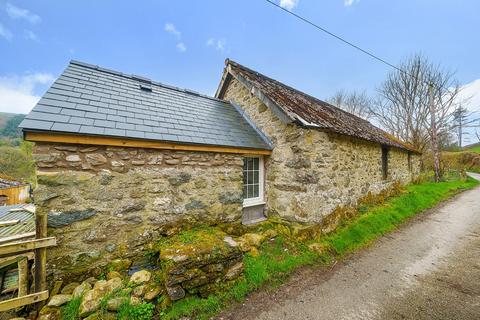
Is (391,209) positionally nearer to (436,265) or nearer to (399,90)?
(436,265)

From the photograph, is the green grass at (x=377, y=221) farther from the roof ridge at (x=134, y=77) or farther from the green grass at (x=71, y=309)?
the roof ridge at (x=134, y=77)

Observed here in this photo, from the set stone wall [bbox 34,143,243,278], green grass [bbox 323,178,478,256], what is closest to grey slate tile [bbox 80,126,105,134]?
stone wall [bbox 34,143,243,278]

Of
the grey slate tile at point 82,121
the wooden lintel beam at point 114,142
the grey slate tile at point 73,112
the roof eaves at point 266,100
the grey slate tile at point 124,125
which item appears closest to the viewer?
the wooden lintel beam at point 114,142

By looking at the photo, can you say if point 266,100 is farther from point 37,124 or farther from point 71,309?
point 71,309

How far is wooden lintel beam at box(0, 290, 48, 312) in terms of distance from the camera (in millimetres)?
2443

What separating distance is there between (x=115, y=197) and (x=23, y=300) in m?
1.66

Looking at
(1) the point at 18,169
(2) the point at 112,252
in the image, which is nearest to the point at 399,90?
(2) the point at 112,252

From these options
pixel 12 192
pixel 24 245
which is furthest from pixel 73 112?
pixel 12 192

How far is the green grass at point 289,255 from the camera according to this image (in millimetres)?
2842

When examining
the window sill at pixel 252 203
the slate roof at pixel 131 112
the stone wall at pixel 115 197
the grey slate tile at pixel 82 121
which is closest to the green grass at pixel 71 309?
the stone wall at pixel 115 197

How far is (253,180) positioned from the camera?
6031 millimetres

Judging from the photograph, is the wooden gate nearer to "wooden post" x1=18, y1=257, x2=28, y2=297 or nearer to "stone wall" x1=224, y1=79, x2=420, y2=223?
"wooden post" x1=18, y1=257, x2=28, y2=297

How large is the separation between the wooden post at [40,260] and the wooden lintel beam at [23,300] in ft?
0.53

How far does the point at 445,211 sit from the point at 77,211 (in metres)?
11.8
